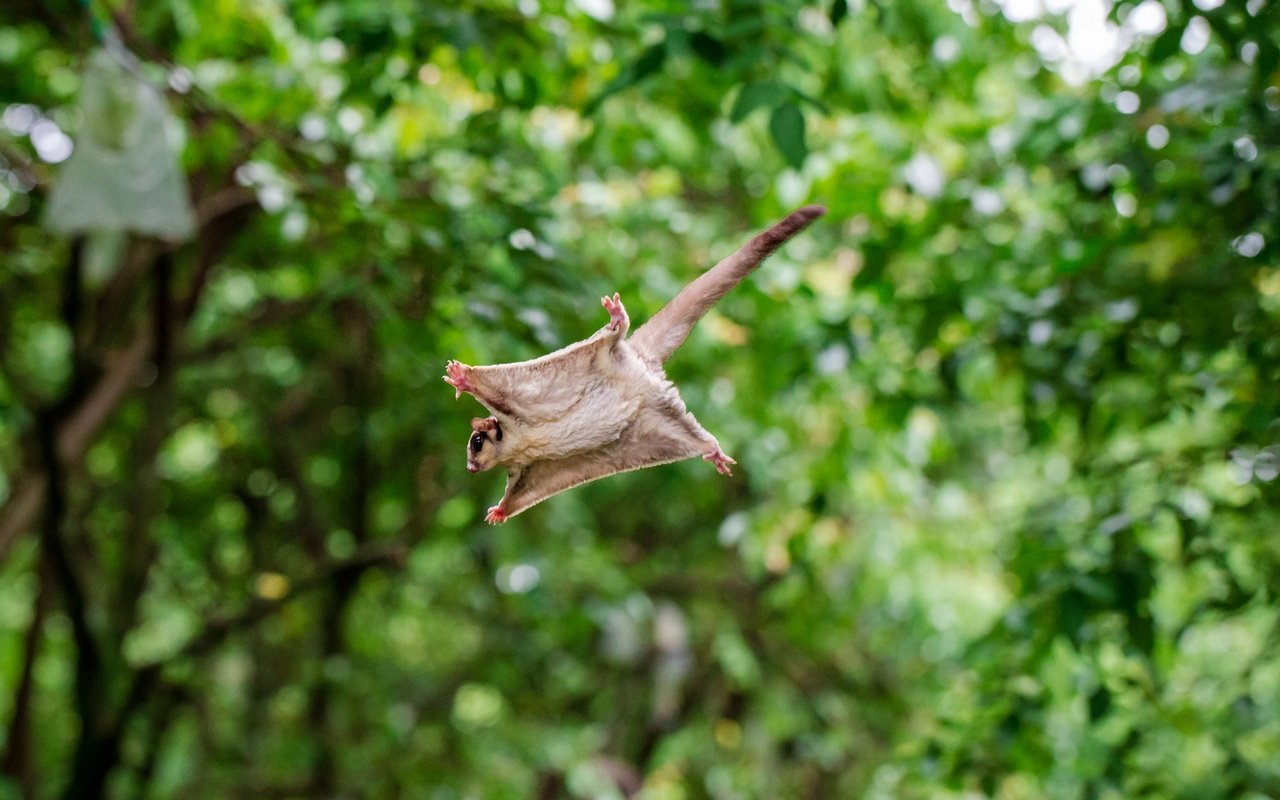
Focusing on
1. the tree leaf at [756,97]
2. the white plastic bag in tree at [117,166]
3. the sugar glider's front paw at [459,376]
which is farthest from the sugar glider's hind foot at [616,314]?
the white plastic bag in tree at [117,166]

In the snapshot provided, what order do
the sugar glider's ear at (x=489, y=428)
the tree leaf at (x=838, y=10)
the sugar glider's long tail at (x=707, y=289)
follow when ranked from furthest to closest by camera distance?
the tree leaf at (x=838, y=10) < the sugar glider's ear at (x=489, y=428) < the sugar glider's long tail at (x=707, y=289)

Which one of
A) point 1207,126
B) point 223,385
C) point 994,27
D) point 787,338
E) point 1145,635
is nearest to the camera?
point 1145,635

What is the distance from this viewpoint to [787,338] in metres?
3.86

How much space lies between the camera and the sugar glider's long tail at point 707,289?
1203 mm

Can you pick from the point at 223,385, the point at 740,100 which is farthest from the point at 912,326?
the point at 223,385

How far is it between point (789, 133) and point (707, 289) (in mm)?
1236

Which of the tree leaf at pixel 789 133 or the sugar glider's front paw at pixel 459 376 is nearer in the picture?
the sugar glider's front paw at pixel 459 376

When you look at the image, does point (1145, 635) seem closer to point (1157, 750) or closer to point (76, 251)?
point (1157, 750)

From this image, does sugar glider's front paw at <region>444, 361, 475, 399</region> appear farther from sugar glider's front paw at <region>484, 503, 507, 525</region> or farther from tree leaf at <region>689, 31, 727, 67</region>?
tree leaf at <region>689, 31, 727, 67</region>

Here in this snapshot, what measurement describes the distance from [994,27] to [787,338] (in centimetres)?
106

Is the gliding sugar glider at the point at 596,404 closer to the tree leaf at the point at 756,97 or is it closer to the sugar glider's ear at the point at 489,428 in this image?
the sugar glider's ear at the point at 489,428

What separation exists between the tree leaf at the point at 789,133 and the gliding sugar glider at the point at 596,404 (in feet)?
3.78

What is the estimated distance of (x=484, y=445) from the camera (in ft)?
4.50

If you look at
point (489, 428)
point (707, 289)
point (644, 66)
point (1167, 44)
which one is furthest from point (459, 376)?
point (1167, 44)
